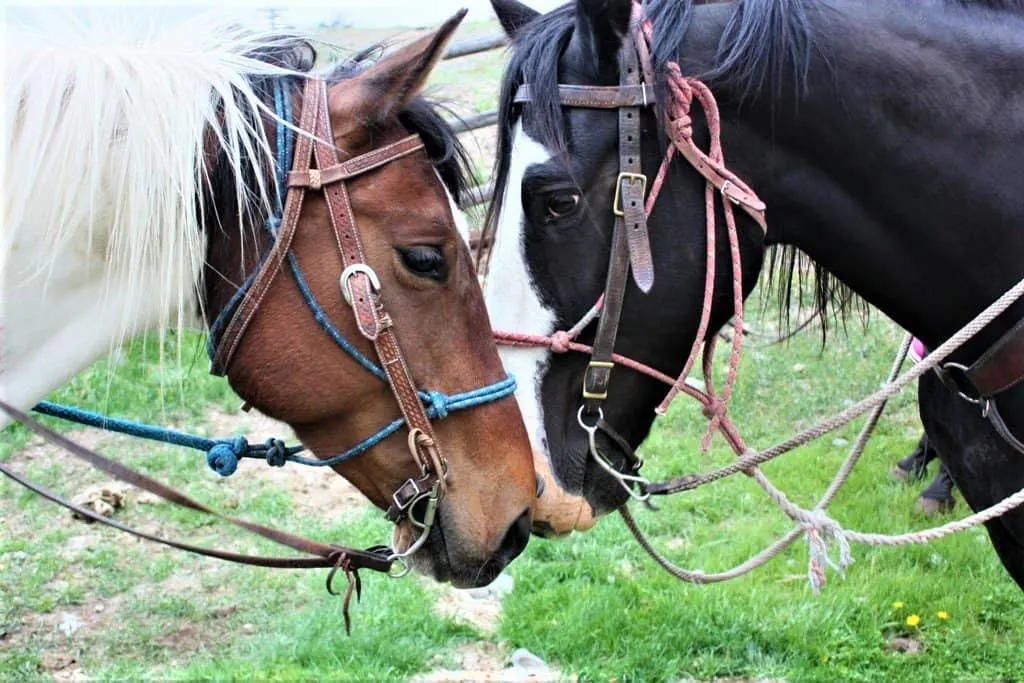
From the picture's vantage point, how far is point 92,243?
1.79 m

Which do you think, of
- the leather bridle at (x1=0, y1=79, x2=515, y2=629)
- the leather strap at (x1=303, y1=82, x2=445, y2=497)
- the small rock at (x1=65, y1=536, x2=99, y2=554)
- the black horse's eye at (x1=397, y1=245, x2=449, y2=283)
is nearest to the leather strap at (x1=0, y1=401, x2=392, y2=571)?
the leather bridle at (x1=0, y1=79, x2=515, y2=629)

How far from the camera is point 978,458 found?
2.39 meters

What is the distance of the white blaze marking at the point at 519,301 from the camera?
222cm

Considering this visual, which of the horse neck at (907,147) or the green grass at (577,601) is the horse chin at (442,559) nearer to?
the horse neck at (907,147)

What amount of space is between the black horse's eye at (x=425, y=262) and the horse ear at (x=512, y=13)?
→ 0.97m

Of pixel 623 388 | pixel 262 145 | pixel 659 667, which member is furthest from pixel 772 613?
pixel 262 145

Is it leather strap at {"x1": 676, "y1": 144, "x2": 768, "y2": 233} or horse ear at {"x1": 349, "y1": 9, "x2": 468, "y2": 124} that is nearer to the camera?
horse ear at {"x1": 349, "y1": 9, "x2": 468, "y2": 124}

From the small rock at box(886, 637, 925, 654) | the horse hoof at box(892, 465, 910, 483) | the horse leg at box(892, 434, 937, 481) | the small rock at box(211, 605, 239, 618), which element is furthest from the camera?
the horse hoof at box(892, 465, 910, 483)

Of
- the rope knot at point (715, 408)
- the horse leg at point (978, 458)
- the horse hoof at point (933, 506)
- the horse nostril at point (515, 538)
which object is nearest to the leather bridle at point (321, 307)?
the horse nostril at point (515, 538)

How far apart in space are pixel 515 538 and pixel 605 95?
1.04 meters

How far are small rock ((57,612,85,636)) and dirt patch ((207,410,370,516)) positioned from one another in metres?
1.16

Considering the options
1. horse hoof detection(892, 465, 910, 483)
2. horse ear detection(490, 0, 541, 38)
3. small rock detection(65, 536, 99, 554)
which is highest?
horse ear detection(490, 0, 541, 38)

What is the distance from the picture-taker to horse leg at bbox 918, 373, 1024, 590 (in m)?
2.32

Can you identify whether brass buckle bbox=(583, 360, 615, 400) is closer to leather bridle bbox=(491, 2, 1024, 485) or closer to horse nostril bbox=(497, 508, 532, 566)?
leather bridle bbox=(491, 2, 1024, 485)
